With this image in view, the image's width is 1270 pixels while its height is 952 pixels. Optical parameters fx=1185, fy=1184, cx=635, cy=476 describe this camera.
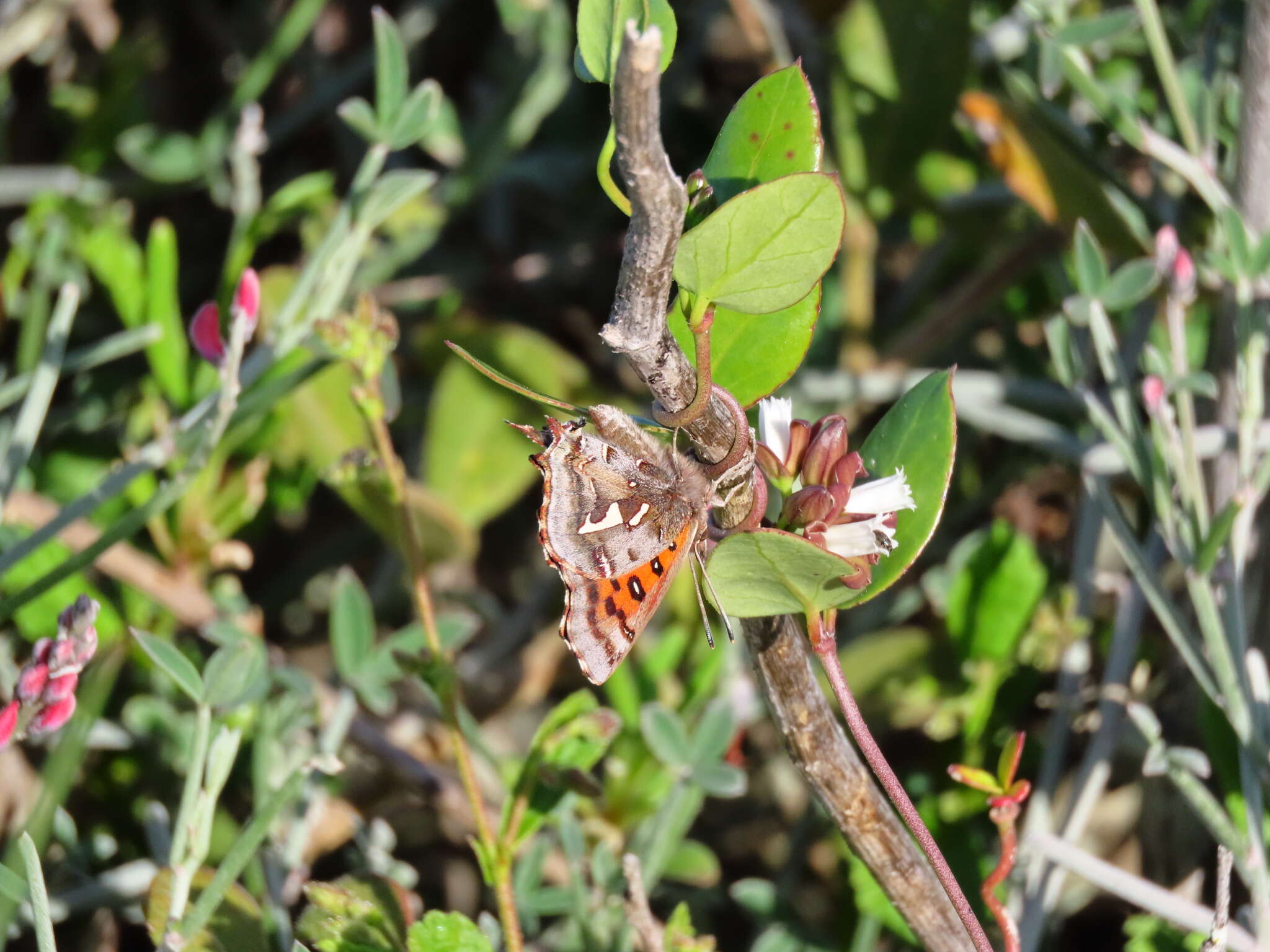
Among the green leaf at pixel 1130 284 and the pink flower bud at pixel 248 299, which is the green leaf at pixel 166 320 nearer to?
the pink flower bud at pixel 248 299

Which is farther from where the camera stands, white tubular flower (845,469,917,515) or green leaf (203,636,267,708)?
green leaf (203,636,267,708)

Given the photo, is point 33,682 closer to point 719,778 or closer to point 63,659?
point 63,659

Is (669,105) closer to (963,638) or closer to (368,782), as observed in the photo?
(963,638)

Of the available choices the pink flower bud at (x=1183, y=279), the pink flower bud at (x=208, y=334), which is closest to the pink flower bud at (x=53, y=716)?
the pink flower bud at (x=208, y=334)

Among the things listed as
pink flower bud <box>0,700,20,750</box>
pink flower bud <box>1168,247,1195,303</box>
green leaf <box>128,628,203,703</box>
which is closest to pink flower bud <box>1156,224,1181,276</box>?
pink flower bud <box>1168,247,1195,303</box>

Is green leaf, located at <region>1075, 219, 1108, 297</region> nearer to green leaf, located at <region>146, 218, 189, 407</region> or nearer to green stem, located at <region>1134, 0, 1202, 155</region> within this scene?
green stem, located at <region>1134, 0, 1202, 155</region>

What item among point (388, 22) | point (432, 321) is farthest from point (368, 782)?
point (388, 22)

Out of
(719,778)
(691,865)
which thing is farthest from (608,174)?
(691,865)
